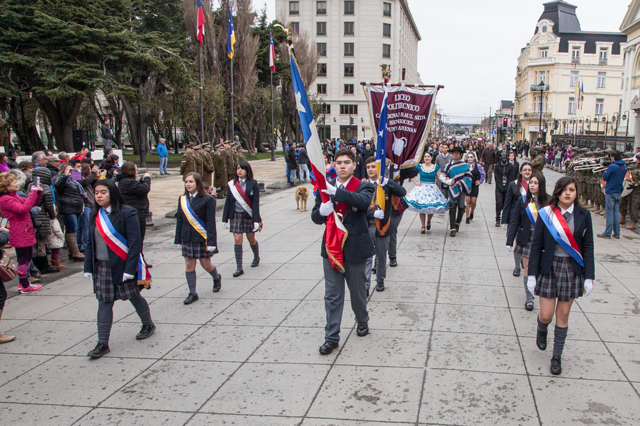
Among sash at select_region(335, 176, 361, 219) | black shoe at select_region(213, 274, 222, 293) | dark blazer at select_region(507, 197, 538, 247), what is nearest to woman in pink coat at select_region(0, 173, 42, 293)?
black shoe at select_region(213, 274, 222, 293)

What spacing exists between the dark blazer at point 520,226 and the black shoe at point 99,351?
4.71 metres

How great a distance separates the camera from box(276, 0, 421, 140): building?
6981cm

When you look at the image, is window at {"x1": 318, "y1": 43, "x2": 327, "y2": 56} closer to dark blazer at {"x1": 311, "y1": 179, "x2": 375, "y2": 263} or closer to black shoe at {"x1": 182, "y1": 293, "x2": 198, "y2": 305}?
black shoe at {"x1": 182, "y1": 293, "x2": 198, "y2": 305}

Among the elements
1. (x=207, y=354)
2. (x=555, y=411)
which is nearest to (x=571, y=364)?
(x=555, y=411)

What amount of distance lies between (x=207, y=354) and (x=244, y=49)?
32785 mm

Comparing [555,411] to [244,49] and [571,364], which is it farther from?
[244,49]

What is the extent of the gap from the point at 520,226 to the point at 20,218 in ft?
21.8

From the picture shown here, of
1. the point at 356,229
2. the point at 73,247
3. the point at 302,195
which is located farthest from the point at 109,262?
the point at 302,195

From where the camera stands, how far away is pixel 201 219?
6.28 metres

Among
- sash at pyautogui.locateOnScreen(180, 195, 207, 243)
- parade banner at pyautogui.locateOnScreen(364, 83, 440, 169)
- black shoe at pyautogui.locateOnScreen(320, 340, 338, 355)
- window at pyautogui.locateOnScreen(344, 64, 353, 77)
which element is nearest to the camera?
black shoe at pyautogui.locateOnScreen(320, 340, 338, 355)

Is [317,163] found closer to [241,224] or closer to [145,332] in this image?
[145,332]

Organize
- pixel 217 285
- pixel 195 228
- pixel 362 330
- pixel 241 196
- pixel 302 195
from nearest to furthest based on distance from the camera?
pixel 362 330 < pixel 195 228 < pixel 217 285 < pixel 241 196 < pixel 302 195

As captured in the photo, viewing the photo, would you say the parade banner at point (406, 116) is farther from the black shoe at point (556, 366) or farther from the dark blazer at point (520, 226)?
the black shoe at point (556, 366)

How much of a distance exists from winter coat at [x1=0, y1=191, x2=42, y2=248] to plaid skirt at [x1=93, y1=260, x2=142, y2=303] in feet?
8.89
